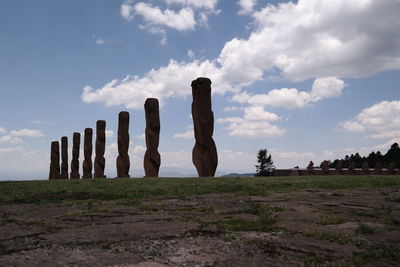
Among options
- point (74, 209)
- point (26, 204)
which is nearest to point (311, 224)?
point (74, 209)

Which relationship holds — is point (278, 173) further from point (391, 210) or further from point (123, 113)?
point (391, 210)

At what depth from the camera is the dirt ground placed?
2.77 meters

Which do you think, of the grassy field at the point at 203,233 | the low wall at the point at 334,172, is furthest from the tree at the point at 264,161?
the grassy field at the point at 203,233

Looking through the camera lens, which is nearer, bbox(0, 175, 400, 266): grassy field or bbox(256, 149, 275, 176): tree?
bbox(0, 175, 400, 266): grassy field

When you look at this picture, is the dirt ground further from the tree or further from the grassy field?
the tree

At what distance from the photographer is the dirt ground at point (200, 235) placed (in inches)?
109

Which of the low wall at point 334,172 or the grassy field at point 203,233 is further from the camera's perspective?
the low wall at point 334,172

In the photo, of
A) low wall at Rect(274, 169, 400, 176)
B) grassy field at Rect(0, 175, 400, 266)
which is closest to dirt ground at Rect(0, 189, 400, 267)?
grassy field at Rect(0, 175, 400, 266)

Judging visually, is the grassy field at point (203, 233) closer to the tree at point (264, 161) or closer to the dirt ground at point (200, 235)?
the dirt ground at point (200, 235)

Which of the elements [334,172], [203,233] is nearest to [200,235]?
[203,233]

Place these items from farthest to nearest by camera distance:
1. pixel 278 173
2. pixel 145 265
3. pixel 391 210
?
pixel 278 173 < pixel 391 210 < pixel 145 265

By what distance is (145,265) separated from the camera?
2.61 m

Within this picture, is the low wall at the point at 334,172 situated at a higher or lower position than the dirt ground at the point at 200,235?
higher

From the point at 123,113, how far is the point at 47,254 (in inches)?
866
